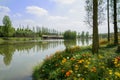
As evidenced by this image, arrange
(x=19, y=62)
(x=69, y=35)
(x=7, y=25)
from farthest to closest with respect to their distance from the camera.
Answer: (x=69, y=35) < (x=7, y=25) < (x=19, y=62)

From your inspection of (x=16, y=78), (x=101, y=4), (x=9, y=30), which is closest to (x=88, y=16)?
(x=101, y=4)

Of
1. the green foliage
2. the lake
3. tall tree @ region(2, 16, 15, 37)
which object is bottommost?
the lake

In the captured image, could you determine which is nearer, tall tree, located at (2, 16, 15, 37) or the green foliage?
tall tree, located at (2, 16, 15, 37)

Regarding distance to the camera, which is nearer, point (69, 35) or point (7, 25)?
point (7, 25)

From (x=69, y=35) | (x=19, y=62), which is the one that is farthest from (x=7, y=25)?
(x=69, y=35)

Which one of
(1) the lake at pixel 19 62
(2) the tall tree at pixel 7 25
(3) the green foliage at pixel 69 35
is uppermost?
(2) the tall tree at pixel 7 25

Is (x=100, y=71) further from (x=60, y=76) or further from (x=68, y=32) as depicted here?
(x=68, y=32)

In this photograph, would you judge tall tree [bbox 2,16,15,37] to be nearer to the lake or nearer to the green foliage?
the lake

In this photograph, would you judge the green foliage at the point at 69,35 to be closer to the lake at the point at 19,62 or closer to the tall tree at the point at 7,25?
the tall tree at the point at 7,25

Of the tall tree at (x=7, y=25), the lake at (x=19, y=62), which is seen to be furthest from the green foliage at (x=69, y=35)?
→ the lake at (x=19, y=62)

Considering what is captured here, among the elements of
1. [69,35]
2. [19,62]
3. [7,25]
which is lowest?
[19,62]

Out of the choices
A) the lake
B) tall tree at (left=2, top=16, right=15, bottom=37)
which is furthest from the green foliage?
the lake

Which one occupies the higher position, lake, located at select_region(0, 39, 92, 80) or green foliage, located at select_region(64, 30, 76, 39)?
green foliage, located at select_region(64, 30, 76, 39)

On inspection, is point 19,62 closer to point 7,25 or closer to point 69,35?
point 7,25
